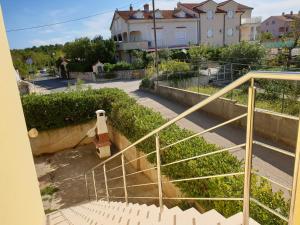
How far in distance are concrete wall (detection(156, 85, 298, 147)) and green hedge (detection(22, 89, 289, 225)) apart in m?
2.16

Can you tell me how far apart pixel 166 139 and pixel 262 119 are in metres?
4.32

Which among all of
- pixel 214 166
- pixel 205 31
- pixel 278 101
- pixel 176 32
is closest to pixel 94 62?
pixel 176 32

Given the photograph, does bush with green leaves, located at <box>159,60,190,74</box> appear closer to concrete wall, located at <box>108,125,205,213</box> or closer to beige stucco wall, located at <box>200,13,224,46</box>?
concrete wall, located at <box>108,125,205,213</box>

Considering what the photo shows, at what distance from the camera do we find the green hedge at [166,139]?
3.88 m

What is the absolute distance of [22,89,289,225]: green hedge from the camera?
3.88 m

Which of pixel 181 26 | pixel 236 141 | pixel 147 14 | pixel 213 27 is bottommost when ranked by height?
pixel 236 141

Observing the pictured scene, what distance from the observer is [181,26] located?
37750 millimetres

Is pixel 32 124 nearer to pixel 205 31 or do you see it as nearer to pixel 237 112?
pixel 237 112

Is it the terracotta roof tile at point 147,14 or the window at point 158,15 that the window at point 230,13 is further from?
the window at point 158,15

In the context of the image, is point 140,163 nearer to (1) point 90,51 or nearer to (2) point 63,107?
(2) point 63,107

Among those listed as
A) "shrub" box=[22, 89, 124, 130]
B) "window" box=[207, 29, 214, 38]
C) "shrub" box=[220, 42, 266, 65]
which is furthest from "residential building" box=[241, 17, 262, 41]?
"shrub" box=[22, 89, 124, 130]

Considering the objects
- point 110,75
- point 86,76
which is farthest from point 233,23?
point 86,76

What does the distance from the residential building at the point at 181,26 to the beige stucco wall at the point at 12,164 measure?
107ft

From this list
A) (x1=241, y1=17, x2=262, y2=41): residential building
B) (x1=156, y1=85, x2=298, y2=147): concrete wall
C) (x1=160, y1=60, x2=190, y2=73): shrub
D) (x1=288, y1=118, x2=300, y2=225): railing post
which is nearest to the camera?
(x1=288, y1=118, x2=300, y2=225): railing post
